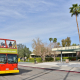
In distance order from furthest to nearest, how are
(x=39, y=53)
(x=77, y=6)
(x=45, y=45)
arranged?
(x=45, y=45) < (x=39, y=53) < (x=77, y=6)

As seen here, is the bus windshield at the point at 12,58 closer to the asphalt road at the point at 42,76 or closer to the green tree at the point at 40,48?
the asphalt road at the point at 42,76

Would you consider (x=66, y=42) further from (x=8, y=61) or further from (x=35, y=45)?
(x=8, y=61)

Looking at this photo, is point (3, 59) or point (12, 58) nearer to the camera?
point (3, 59)

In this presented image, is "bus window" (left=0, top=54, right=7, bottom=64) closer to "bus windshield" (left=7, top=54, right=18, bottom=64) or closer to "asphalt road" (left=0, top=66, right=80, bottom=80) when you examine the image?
"bus windshield" (left=7, top=54, right=18, bottom=64)

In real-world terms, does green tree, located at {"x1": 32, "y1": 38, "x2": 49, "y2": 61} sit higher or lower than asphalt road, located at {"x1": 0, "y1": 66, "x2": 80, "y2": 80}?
higher

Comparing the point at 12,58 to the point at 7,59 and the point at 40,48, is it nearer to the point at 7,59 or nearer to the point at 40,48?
the point at 7,59

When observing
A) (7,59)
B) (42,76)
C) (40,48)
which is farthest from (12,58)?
(40,48)

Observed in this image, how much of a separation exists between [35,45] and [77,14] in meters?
23.1

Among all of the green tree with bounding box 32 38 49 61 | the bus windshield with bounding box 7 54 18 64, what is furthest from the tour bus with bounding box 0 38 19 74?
the green tree with bounding box 32 38 49 61

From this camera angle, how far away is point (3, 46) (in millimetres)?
13977

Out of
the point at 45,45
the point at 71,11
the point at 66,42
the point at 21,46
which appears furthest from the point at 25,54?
the point at 66,42

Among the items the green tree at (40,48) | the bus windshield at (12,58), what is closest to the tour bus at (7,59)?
the bus windshield at (12,58)

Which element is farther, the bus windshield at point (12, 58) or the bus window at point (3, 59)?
the bus windshield at point (12, 58)

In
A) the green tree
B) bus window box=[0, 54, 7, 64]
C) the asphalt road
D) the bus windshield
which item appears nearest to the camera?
the asphalt road
